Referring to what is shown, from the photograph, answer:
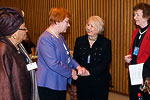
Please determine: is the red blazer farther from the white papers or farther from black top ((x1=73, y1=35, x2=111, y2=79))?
black top ((x1=73, y1=35, x2=111, y2=79))

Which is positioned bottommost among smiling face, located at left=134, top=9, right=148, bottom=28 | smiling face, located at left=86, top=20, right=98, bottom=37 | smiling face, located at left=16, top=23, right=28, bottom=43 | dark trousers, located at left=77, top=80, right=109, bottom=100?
dark trousers, located at left=77, top=80, right=109, bottom=100

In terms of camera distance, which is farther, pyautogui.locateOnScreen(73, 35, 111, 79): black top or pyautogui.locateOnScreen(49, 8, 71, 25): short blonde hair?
pyautogui.locateOnScreen(73, 35, 111, 79): black top

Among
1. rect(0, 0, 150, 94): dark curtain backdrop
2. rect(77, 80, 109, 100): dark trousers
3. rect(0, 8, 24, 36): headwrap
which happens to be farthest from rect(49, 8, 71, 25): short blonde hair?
rect(0, 0, 150, 94): dark curtain backdrop

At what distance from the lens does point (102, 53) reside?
304 cm

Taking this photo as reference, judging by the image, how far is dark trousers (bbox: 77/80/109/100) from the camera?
10.0ft

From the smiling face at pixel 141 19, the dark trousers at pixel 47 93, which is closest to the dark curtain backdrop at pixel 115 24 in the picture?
the smiling face at pixel 141 19

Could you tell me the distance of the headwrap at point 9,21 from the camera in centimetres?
180

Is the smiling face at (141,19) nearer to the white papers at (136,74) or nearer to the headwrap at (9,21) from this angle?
the white papers at (136,74)

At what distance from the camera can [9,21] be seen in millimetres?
1812

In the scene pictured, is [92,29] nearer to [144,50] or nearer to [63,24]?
[63,24]

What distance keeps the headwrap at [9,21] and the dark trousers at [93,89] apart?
1617mm

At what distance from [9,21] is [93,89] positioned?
5.89ft

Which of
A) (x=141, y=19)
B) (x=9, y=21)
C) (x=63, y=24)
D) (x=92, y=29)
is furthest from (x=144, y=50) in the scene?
(x=9, y=21)

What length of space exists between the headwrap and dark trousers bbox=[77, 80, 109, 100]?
5.30 ft
